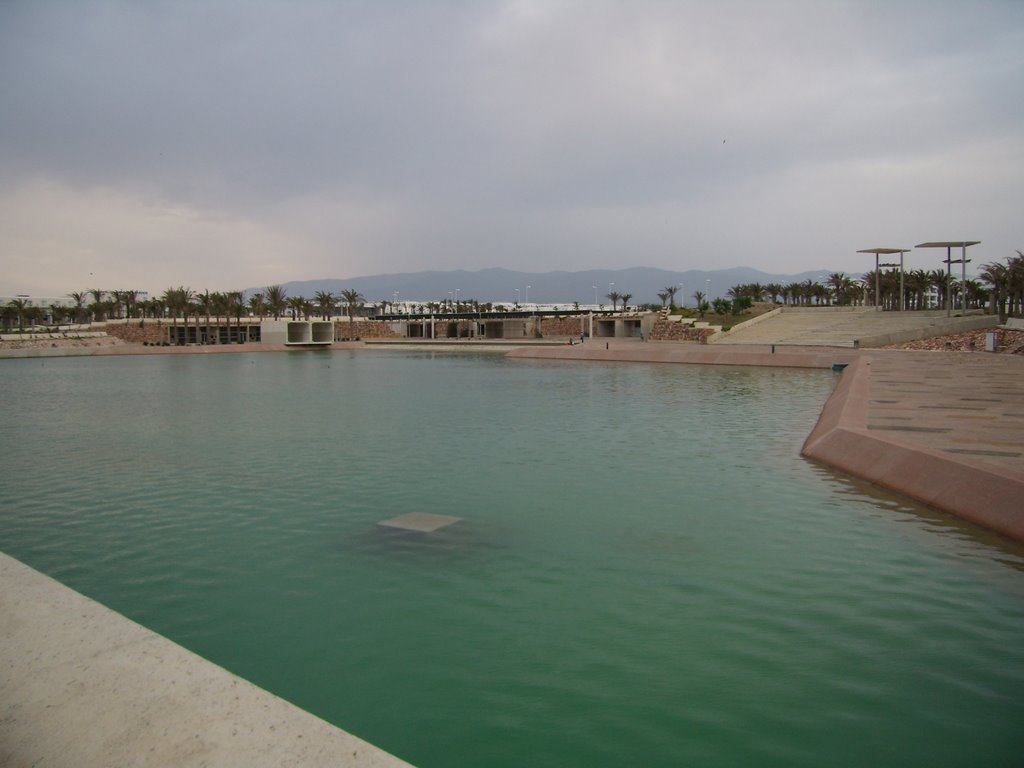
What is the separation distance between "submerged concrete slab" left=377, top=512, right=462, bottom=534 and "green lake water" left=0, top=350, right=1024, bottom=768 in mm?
211

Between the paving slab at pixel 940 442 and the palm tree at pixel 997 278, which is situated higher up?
the palm tree at pixel 997 278

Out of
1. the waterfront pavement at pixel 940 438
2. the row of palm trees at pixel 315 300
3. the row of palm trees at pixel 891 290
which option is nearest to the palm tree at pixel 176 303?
the row of palm trees at pixel 315 300

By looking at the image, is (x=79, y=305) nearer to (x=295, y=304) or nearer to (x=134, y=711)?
(x=295, y=304)

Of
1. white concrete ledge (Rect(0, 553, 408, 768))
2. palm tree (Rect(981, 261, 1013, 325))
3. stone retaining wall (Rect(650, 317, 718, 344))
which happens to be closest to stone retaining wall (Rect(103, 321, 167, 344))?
stone retaining wall (Rect(650, 317, 718, 344))

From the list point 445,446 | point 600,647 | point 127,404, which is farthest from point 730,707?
point 127,404

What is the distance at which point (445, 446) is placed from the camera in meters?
15.3

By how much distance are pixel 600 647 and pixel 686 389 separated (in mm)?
22028

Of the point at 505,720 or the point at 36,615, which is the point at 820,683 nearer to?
the point at 505,720

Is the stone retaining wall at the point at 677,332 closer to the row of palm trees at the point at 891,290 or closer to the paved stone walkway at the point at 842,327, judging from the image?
the paved stone walkway at the point at 842,327

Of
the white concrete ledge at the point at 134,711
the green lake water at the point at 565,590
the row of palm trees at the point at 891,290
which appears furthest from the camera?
the row of palm trees at the point at 891,290

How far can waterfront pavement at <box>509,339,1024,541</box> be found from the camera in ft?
29.7

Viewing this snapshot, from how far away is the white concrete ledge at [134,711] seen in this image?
2.92 metres

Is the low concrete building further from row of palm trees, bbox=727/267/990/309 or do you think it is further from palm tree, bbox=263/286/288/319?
row of palm trees, bbox=727/267/990/309

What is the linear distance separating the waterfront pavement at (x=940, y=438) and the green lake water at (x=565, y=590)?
411mm
